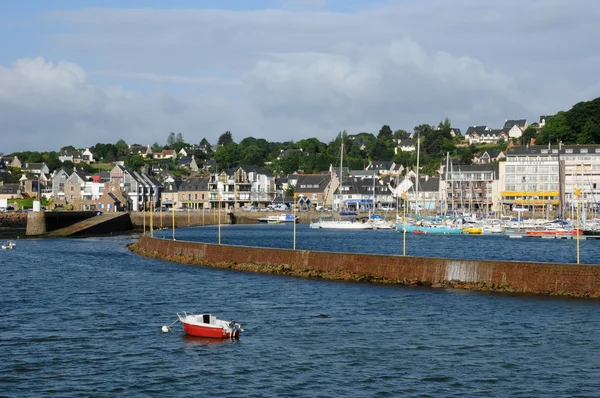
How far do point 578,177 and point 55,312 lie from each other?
141m

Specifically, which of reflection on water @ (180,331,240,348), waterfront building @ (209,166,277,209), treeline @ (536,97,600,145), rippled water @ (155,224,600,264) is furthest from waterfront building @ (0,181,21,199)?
reflection on water @ (180,331,240,348)

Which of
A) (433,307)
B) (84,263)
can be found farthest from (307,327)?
(84,263)

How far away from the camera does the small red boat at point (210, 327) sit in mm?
33438

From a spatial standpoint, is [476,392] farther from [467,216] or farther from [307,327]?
[467,216]

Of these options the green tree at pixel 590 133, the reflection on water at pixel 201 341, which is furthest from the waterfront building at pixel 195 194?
the reflection on water at pixel 201 341

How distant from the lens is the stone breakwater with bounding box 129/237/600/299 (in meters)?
43.0

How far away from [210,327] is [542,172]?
142m

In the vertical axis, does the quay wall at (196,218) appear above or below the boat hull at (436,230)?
above

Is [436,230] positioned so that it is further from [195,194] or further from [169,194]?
[169,194]

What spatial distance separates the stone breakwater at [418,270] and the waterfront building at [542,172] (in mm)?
110470

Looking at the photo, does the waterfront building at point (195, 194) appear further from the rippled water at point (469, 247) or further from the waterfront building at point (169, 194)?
the rippled water at point (469, 247)

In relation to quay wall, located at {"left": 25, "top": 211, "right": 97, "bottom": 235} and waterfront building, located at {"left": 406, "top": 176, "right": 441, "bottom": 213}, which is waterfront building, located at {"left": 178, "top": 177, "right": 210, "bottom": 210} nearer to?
waterfront building, located at {"left": 406, "top": 176, "right": 441, "bottom": 213}

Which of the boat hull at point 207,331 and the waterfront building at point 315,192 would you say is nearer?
the boat hull at point 207,331

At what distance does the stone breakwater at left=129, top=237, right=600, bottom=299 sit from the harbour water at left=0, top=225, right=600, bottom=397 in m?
1.36
